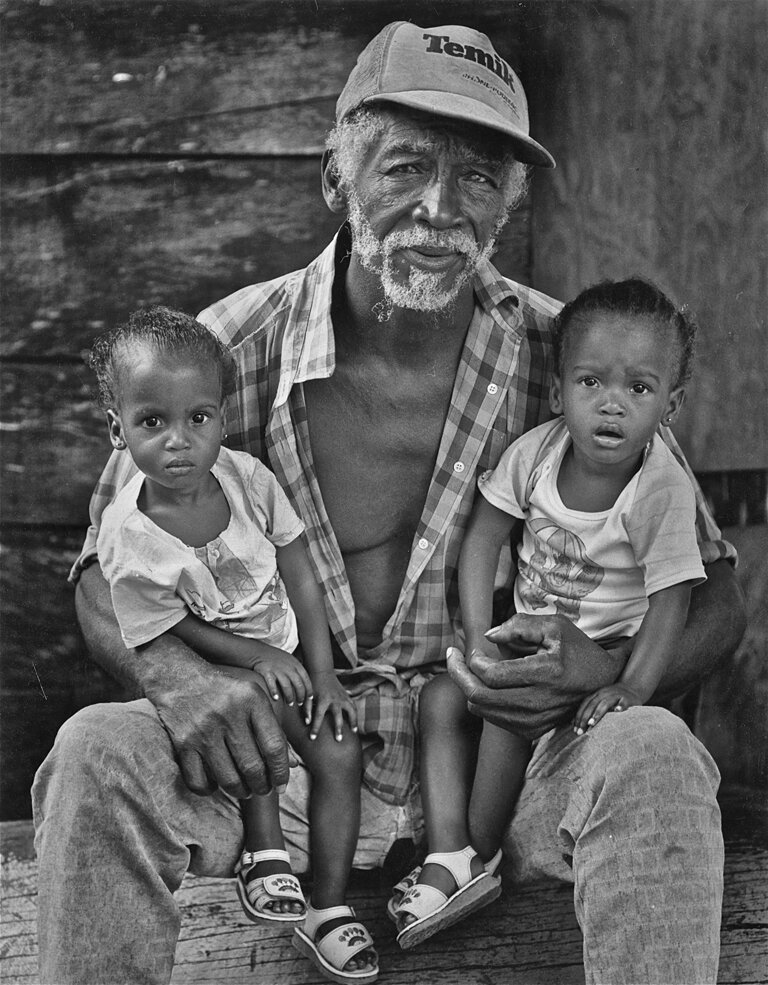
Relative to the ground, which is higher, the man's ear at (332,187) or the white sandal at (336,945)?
the man's ear at (332,187)

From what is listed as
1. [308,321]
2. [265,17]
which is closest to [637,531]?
[308,321]

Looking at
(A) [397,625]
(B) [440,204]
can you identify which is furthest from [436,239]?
(A) [397,625]

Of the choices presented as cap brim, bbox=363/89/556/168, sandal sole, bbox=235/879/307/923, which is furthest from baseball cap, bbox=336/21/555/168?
sandal sole, bbox=235/879/307/923

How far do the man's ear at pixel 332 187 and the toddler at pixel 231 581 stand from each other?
0.49 metres

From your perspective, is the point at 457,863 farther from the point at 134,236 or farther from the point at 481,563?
the point at 134,236

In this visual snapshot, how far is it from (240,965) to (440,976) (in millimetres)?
376

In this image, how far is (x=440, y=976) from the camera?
2.20m

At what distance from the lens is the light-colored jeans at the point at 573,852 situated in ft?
5.77

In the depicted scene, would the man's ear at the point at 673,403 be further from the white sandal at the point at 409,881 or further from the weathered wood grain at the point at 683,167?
the white sandal at the point at 409,881

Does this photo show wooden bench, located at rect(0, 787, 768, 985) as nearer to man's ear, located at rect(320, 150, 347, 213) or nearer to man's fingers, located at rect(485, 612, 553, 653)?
man's fingers, located at rect(485, 612, 553, 653)

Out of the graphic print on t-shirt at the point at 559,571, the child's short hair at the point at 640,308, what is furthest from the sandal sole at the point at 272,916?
the child's short hair at the point at 640,308

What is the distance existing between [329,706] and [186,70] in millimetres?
1526

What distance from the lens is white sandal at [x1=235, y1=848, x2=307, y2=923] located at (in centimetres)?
200

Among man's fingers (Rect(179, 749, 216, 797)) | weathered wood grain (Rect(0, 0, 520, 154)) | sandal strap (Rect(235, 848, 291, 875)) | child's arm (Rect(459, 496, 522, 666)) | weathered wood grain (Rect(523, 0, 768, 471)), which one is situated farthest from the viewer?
weathered wood grain (Rect(0, 0, 520, 154))
